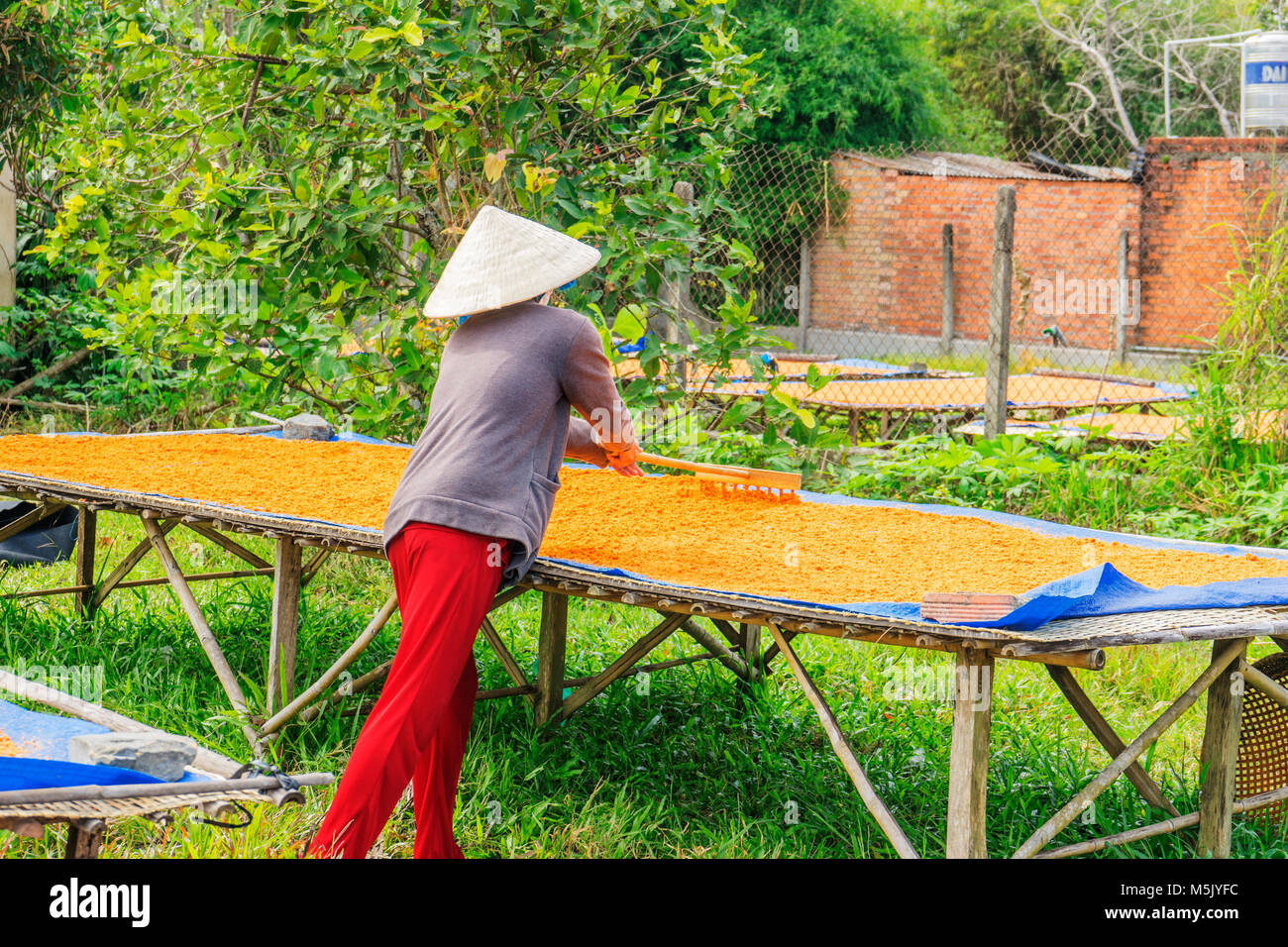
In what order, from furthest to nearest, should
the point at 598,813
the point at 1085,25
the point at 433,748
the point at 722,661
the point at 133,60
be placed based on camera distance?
the point at 1085,25
the point at 133,60
the point at 722,661
the point at 598,813
the point at 433,748

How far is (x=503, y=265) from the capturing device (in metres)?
3.49

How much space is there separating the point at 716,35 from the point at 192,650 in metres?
3.31

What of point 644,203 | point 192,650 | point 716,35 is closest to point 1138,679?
point 644,203

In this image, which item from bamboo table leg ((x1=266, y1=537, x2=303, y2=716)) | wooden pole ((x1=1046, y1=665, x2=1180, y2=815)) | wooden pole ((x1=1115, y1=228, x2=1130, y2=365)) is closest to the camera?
wooden pole ((x1=1046, y1=665, x2=1180, y2=815))

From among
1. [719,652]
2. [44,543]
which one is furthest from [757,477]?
[44,543]

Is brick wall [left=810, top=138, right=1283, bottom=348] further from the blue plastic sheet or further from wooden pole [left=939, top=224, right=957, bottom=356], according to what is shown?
the blue plastic sheet

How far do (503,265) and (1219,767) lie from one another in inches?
88.4

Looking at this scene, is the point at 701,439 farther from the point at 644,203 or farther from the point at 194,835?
the point at 194,835

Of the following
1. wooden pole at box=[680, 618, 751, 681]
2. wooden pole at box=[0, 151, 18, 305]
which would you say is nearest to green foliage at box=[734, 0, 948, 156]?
wooden pole at box=[0, 151, 18, 305]

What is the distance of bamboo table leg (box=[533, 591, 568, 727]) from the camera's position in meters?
4.38

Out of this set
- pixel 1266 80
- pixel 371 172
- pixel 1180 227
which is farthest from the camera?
pixel 1180 227

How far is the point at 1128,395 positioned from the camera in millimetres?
9133

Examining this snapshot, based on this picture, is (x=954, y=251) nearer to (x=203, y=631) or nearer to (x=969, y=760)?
(x=203, y=631)

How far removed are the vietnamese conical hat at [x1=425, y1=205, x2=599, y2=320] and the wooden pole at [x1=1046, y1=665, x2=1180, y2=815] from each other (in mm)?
1583
